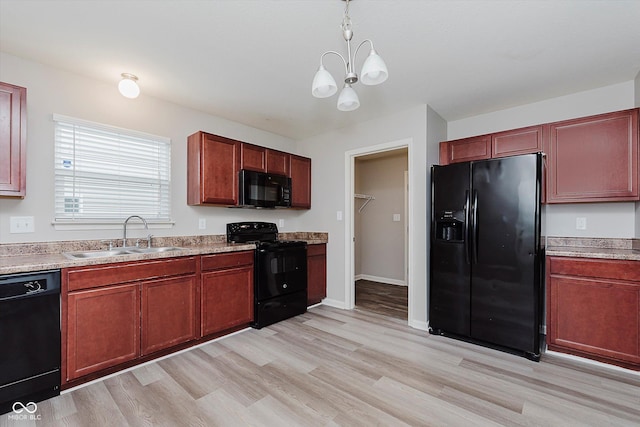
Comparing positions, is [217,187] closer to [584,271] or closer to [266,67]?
[266,67]

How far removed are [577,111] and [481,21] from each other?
184 cm

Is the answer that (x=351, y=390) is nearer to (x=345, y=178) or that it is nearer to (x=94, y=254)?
(x=94, y=254)

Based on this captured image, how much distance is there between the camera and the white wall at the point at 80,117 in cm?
228

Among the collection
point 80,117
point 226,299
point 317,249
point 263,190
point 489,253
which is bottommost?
point 226,299

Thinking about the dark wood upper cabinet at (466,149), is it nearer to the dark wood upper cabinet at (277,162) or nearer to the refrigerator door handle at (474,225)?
the refrigerator door handle at (474,225)

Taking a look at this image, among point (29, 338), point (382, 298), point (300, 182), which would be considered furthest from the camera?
point (382, 298)

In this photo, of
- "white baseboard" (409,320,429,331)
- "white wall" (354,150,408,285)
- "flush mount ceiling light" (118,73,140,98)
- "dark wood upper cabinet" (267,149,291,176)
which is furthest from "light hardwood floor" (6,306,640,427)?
"white wall" (354,150,408,285)

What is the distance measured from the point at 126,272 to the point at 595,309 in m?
3.69

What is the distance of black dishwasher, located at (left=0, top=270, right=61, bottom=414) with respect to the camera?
173 centimetres

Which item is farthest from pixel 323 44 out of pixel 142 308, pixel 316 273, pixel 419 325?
pixel 419 325

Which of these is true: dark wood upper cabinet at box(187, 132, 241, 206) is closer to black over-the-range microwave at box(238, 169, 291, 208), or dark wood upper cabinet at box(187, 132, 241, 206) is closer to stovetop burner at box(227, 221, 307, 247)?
black over-the-range microwave at box(238, 169, 291, 208)

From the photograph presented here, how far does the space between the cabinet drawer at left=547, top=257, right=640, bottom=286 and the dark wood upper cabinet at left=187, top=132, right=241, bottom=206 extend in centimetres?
320

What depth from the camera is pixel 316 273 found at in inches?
156

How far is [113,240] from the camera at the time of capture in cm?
270
